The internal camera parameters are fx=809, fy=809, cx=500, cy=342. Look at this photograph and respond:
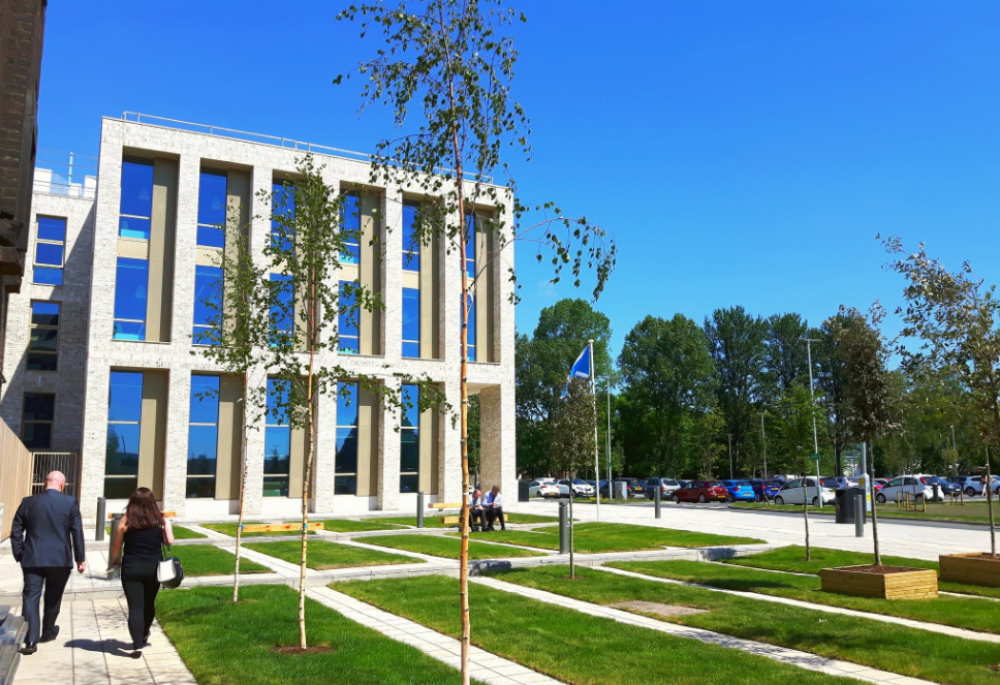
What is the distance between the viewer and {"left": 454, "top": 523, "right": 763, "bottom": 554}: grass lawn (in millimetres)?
19000

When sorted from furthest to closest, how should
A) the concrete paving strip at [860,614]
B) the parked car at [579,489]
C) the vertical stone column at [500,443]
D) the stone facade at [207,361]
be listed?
the parked car at [579,489], the vertical stone column at [500,443], the stone facade at [207,361], the concrete paving strip at [860,614]

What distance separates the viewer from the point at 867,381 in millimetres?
12836

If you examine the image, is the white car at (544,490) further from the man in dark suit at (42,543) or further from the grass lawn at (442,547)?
the man in dark suit at (42,543)

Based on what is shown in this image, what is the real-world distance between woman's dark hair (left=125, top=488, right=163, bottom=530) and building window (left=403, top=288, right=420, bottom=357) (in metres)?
28.3

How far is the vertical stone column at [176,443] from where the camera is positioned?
3045 cm

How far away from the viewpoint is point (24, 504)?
8422mm

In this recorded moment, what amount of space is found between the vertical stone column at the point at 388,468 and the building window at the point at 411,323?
244 cm

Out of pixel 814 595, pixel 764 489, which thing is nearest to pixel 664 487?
pixel 764 489

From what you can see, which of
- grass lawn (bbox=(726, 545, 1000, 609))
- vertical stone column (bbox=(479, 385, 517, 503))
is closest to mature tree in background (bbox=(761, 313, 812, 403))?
vertical stone column (bbox=(479, 385, 517, 503))

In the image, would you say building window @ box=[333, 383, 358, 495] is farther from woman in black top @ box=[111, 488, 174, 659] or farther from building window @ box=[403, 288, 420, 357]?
woman in black top @ box=[111, 488, 174, 659]

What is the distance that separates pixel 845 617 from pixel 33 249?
3749cm

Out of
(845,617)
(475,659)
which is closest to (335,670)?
(475,659)

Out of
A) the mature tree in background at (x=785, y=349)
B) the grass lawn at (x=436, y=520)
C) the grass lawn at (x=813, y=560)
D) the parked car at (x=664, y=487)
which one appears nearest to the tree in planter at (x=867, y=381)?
the grass lawn at (x=813, y=560)

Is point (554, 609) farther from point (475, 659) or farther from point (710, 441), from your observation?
point (710, 441)
